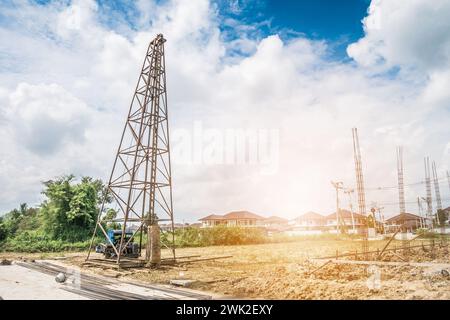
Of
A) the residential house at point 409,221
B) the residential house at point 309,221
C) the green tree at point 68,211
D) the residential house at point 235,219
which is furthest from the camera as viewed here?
the residential house at point 309,221

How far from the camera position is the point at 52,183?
3375 centimetres

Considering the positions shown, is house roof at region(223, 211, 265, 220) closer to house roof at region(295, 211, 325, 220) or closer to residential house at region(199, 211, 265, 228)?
residential house at region(199, 211, 265, 228)

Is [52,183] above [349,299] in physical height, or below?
above

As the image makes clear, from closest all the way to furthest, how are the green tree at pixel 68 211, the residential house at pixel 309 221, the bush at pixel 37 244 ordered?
1. the bush at pixel 37 244
2. the green tree at pixel 68 211
3. the residential house at pixel 309 221

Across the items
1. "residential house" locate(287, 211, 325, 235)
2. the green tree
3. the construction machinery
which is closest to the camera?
the construction machinery

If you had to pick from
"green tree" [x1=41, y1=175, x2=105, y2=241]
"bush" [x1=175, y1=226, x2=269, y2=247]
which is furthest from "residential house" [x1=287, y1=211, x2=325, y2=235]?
"green tree" [x1=41, y1=175, x2=105, y2=241]

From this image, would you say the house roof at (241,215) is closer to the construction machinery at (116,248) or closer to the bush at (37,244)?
the bush at (37,244)

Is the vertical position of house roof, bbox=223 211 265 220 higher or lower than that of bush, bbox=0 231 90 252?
higher

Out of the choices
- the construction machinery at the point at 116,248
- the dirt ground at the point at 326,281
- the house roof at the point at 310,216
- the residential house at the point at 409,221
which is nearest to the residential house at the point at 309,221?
the house roof at the point at 310,216

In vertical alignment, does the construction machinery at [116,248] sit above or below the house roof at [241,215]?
below

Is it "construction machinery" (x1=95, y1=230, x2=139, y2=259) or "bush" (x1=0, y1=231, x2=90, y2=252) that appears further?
"bush" (x1=0, y1=231, x2=90, y2=252)
